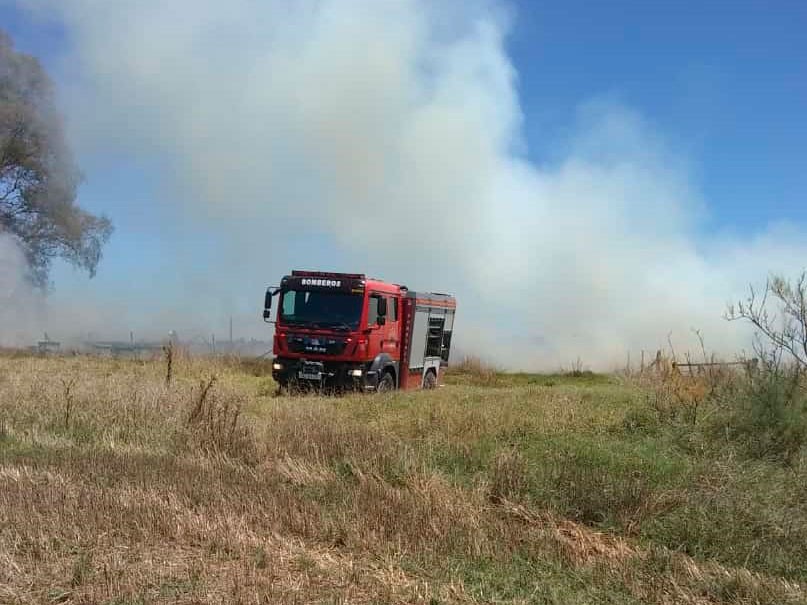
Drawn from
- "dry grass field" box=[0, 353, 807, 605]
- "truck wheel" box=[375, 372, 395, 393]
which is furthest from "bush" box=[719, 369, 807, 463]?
"truck wheel" box=[375, 372, 395, 393]

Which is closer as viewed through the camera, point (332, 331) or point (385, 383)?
point (332, 331)

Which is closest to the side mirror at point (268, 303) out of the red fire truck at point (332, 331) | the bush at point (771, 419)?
the red fire truck at point (332, 331)

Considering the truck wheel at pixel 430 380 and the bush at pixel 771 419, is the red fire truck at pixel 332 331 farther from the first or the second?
the bush at pixel 771 419

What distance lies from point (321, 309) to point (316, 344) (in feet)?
2.60

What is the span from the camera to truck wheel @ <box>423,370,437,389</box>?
67.6 feet

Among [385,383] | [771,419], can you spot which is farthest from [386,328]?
[771,419]

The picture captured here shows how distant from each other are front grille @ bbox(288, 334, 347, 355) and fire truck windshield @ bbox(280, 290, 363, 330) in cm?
28

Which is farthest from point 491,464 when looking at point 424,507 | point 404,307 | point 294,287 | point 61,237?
point 61,237

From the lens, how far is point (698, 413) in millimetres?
10172

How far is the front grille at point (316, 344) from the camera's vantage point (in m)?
16.5

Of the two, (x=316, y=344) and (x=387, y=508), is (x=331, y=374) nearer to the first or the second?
(x=316, y=344)

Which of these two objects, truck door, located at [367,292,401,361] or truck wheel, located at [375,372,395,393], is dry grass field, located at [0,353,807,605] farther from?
truck wheel, located at [375,372,395,393]

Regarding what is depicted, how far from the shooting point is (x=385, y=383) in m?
17.8

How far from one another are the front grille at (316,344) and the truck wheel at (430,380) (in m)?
4.59
